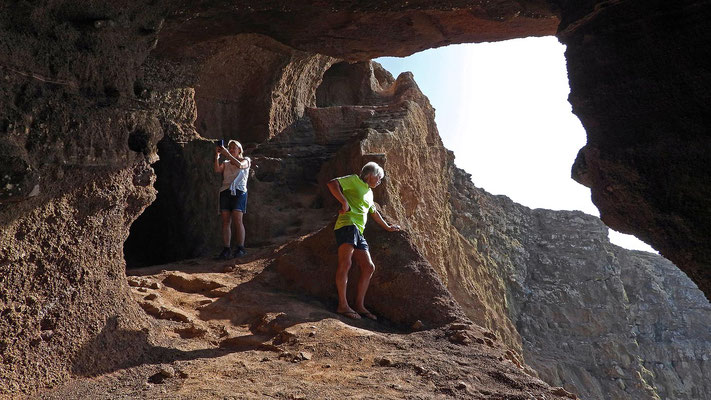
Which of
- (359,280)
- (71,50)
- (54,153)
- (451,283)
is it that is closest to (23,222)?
(54,153)

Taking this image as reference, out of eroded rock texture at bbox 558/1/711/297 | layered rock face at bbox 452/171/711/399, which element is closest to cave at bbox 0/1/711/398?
eroded rock texture at bbox 558/1/711/297

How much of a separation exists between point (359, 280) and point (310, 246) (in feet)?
2.71

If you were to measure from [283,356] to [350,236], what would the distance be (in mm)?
1174

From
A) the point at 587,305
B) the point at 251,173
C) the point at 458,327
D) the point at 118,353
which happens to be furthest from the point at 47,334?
the point at 587,305

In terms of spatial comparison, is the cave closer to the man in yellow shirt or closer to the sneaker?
the man in yellow shirt

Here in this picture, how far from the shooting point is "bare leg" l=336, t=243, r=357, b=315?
4582 mm

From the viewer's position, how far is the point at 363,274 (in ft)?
15.3

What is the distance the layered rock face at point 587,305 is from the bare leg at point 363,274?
11521 millimetres

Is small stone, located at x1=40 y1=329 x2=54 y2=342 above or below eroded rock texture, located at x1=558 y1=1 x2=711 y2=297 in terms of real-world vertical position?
below

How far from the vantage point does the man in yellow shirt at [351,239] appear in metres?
4.60

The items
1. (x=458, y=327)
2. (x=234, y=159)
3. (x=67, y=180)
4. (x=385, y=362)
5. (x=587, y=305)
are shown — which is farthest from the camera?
(x=587, y=305)

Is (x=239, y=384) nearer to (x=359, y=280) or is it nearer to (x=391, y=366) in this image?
(x=391, y=366)

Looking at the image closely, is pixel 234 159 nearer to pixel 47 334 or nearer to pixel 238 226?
pixel 238 226

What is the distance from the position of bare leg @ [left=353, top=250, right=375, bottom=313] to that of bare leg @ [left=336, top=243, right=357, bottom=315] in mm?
93
